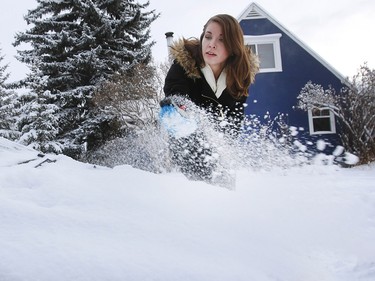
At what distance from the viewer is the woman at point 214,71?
277 cm

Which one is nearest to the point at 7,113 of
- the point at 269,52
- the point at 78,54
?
the point at 78,54

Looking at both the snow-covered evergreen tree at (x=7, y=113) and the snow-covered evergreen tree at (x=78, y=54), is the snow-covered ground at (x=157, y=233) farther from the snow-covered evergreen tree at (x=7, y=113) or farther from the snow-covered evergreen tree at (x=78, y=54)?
the snow-covered evergreen tree at (x=7, y=113)

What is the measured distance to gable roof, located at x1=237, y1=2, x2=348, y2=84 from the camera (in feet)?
43.0

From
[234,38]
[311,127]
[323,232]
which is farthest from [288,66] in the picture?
[323,232]

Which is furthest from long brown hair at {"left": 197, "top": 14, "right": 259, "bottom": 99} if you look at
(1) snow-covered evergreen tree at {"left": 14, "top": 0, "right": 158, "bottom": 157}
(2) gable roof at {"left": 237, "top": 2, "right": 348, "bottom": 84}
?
(2) gable roof at {"left": 237, "top": 2, "right": 348, "bottom": 84}

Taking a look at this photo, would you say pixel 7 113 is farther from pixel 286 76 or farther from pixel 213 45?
pixel 213 45

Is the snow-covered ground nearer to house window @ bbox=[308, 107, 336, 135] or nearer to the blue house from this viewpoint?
the blue house

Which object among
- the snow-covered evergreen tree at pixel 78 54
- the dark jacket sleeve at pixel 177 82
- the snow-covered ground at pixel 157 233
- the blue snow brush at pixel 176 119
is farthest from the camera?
the snow-covered evergreen tree at pixel 78 54

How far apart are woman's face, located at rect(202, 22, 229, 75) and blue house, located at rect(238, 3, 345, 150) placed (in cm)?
1051

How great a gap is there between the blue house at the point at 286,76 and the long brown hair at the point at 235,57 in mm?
10388

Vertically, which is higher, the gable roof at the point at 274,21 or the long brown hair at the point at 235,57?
the gable roof at the point at 274,21

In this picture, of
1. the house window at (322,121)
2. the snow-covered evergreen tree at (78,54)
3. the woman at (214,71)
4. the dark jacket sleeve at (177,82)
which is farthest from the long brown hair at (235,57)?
the house window at (322,121)

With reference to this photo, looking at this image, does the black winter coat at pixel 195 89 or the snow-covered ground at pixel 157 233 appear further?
the black winter coat at pixel 195 89

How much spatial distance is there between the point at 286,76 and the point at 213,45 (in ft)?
→ 37.2
